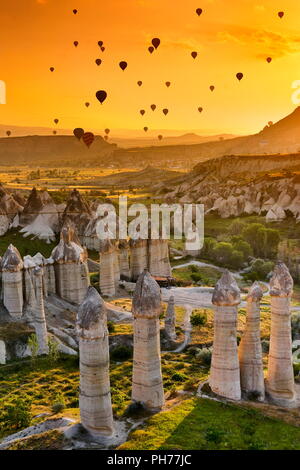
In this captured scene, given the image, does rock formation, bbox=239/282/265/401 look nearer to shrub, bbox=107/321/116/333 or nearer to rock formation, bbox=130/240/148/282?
shrub, bbox=107/321/116/333

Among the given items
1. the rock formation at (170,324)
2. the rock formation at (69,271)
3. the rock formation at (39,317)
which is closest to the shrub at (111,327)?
the rock formation at (170,324)

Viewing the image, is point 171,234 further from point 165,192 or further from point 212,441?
point 212,441

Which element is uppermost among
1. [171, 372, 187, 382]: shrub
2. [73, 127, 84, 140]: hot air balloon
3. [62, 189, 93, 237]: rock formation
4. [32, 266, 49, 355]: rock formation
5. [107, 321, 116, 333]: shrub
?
[73, 127, 84, 140]: hot air balloon

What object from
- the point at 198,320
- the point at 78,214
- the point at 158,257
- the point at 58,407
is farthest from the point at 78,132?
the point at 58,407

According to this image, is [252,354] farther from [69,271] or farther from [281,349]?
[69,271]

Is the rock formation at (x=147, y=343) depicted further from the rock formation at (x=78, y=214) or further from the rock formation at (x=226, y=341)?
the rock formation at (x=78, y=214)

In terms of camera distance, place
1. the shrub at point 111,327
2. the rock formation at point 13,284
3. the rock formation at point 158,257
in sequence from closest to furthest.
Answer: the rock formation at point 13,284 < the shrub at point 111,327 < the rock formation at point 158,257

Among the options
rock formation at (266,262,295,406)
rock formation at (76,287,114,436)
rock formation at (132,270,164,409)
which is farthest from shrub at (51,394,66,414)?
rock formation at (266,262,295,406)

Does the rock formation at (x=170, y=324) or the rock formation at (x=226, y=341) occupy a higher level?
the rock formation at (x=226, y=341)
